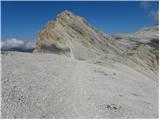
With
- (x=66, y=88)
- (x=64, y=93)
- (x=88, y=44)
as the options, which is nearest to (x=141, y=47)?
(x=88, y=44)

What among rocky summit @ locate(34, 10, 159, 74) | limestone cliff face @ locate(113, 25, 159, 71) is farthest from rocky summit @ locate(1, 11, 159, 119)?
limestone cliff face @ locate(113, 25, 159, 71)

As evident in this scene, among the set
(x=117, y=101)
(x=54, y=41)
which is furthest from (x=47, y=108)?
(x=54, y=41)

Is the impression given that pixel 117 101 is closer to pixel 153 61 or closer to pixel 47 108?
pixel 47 108

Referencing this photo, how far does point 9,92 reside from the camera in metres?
15.6

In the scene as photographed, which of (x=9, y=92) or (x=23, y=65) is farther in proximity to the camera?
(x=23, y=65)

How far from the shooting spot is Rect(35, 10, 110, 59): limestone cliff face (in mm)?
34969

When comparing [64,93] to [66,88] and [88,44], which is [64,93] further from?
[88,44]

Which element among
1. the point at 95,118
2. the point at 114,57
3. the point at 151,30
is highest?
the point at 151,30

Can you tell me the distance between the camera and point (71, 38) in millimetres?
37656

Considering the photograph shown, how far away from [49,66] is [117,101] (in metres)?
6.52

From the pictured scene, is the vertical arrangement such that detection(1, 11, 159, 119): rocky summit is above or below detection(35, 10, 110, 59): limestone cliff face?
below

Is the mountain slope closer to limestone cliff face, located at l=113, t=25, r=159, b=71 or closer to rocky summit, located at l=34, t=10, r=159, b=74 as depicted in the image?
rocky summit, located at l=34, t=10, r=159, b=74

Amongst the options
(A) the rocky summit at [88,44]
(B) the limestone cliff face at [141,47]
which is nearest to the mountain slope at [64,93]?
(A) the rocky summit at [88,44]

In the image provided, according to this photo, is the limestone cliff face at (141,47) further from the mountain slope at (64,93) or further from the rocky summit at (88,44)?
the mountain slope at (64,93)
